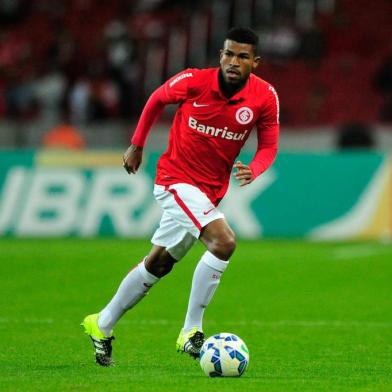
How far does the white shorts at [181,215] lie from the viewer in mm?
7734

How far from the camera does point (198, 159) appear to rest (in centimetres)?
798

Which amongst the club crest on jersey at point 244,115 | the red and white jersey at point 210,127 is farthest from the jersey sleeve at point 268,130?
the club crest on jersey at point 244,115

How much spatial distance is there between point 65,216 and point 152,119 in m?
10.3

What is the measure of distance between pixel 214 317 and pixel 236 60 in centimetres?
359

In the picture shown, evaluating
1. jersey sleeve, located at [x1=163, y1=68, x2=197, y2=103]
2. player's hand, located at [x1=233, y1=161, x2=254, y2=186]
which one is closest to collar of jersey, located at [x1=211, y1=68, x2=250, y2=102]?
jersey sleeve, located at [x1=163, y1=68, x2=197, y2=103]

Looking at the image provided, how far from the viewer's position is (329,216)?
59.9 ft

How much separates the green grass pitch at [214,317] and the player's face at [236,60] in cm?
188

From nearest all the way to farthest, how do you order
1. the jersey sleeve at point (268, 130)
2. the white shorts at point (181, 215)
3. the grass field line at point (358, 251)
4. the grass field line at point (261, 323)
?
the white shorts at point (181, 215) < the jersey sleeve at point (268, 130) < the grass field line at point (261, 323) < the grass field line at point (358, 251)

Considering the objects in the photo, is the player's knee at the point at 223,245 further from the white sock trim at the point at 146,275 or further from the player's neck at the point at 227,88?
the player's neck at the point at 227,88

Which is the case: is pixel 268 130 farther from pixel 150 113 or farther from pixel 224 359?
pixel 224 359

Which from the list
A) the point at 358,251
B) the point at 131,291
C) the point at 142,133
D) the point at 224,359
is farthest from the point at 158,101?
the point at 358,251

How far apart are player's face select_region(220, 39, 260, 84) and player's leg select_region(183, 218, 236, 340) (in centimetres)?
93

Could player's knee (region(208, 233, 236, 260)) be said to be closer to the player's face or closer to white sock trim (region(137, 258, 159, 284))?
white sock trim (region(137, 258, 159, 284))

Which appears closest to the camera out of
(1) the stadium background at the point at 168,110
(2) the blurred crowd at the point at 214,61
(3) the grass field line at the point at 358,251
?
(3) the grass field line at the point at 358,251
